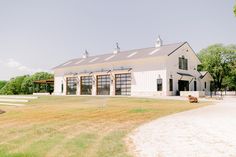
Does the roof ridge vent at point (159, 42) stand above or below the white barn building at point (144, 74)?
above

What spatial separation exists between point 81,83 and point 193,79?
19177 mm

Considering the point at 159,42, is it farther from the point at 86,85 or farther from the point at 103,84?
the point at 86,85

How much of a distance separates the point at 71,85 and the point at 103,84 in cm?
847

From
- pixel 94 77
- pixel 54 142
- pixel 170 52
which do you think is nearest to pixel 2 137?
pixel 54 142

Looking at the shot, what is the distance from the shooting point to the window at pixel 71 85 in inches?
1844

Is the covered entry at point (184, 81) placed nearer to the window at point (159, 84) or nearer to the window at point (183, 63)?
the window at point (183, 63)

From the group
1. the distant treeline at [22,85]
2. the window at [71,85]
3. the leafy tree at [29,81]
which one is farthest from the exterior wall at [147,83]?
the distant treeline at [22,85]

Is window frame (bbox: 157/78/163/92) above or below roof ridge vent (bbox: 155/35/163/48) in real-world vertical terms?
below

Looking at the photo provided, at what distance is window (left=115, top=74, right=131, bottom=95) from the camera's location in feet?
127

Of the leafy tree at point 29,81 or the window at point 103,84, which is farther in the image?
the leafy tree at point 29,81

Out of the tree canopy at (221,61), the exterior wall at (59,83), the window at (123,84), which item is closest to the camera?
the window at (123,84)

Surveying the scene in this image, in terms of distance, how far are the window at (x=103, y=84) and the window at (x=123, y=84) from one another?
1.76m

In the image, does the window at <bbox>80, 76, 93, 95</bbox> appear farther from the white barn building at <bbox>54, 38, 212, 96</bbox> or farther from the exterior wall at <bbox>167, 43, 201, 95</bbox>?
the exterior wall at <bbox>167, 43, 201, 95</bbox>

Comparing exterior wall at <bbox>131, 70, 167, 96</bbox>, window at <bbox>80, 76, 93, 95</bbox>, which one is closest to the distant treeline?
window at <bbox>80, 76, 93, 95</bbox>
